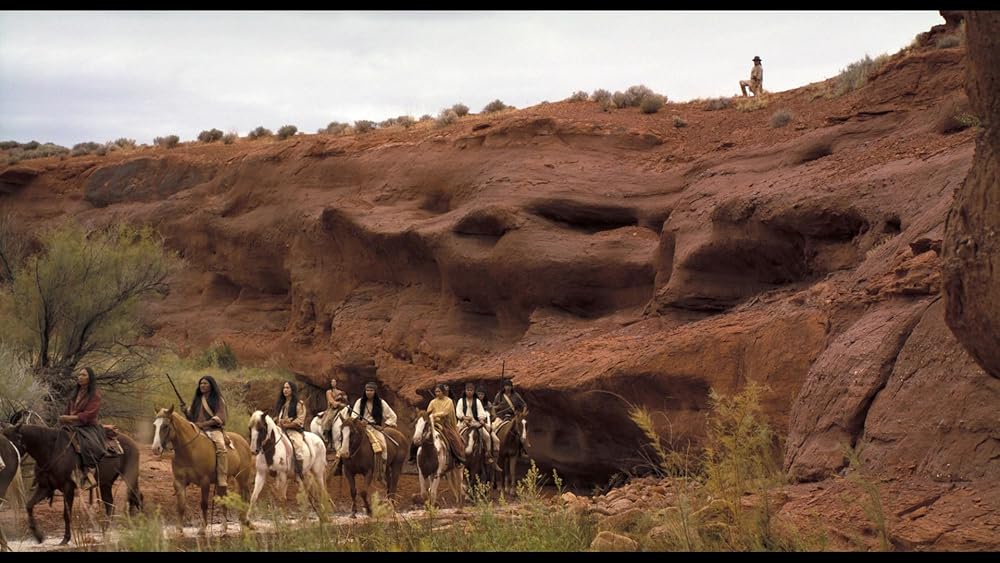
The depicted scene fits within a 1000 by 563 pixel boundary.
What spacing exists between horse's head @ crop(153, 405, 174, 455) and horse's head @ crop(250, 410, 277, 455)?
4.47 ft

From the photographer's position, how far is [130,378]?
28.8 meters

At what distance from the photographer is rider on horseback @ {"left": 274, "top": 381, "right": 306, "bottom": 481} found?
19875 millimetres

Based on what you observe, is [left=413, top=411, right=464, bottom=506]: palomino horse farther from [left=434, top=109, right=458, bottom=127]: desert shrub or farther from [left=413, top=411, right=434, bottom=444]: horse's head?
[left=434, top=109, right=458, bottom=127]: desert shrub

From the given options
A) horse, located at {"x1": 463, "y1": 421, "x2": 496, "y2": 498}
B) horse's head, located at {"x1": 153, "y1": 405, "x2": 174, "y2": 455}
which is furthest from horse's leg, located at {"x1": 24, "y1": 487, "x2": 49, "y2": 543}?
horse, located at {"x1": 463, "y1": 421, "x2": 496, "y2": 498}

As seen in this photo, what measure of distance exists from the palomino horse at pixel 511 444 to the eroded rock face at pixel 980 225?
17.5 meters

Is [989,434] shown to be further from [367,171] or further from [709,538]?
[367,171]

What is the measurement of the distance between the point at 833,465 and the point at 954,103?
1362 centimetres

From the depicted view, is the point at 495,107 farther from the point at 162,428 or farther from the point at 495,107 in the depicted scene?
the point at 162,428

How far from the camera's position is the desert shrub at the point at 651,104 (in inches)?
1683

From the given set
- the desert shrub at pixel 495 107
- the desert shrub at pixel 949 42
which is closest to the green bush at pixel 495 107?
the desert shrub at pixel 495 107

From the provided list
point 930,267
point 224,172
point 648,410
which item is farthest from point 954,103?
point 224,172

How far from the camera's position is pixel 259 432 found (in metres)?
19.1

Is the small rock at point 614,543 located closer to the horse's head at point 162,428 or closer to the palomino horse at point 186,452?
the palomino horse at point 186,452

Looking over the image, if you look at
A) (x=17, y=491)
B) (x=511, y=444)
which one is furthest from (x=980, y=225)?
(x=511, y=444)
